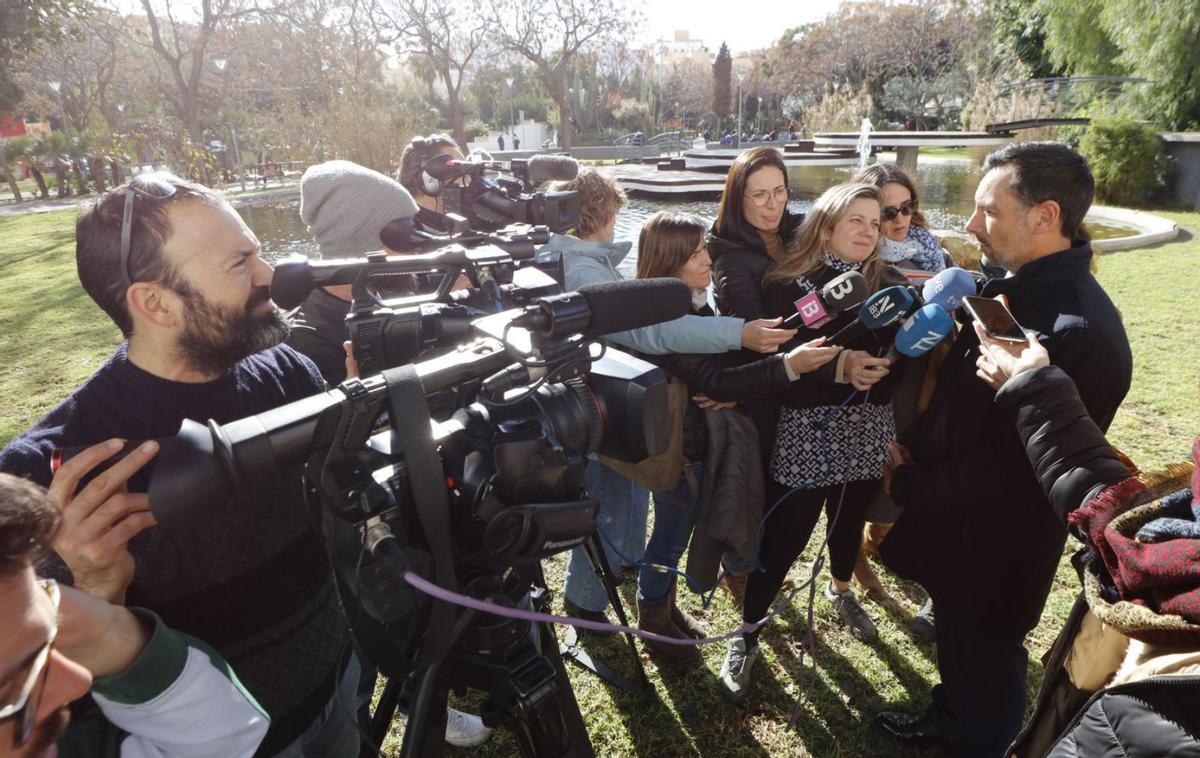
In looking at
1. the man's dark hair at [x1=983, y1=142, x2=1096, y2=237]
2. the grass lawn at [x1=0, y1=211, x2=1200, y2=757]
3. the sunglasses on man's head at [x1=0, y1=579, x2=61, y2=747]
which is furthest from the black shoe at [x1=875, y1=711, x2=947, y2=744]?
the sunglasses on man's head at [x1=0, y1=579, x2=61, y2=747]

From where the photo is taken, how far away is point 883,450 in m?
2.26

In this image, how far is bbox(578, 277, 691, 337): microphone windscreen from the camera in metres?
1.06

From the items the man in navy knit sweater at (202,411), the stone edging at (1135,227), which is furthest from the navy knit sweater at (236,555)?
the stone edging at (1135,227)

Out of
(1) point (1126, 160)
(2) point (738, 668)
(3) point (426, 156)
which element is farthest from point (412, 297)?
(1) point (1126, 160)

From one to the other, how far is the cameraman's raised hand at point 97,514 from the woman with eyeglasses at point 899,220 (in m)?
2.60

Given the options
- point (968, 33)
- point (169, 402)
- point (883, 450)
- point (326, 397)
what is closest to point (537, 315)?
point (326, 397)

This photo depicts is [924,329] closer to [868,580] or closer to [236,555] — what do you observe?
[868,580]

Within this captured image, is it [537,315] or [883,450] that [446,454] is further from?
[883,450]

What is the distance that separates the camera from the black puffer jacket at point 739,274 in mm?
2240

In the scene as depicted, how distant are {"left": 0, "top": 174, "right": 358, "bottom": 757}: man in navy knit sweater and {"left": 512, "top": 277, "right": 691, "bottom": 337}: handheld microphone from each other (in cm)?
70

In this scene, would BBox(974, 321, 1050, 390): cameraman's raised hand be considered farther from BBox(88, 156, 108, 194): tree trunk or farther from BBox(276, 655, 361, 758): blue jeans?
BBox(88, 156, 108, 194): tree trunk

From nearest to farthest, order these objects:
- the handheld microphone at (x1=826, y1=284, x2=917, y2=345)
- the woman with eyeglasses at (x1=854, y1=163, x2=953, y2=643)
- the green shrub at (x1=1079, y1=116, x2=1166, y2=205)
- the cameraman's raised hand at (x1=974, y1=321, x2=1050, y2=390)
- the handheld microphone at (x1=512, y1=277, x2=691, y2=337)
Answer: the handheld microphone at (x1=512, y1=277, x2=691, y2=337) → the cameraman's raised hand at (x1=974, y1=321, x2=1050, y2=390) → the handheld microphone at (x1=826, y1=284, x2=917, y2=345) → the woman with eyeglasses at (x1=854, y1=163, x2=953, y2=643) → the green shrub at (x1=1079, y1=116, x2=1166, y2=205)

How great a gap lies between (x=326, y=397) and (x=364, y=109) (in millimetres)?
15624

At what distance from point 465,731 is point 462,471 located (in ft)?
5.30
